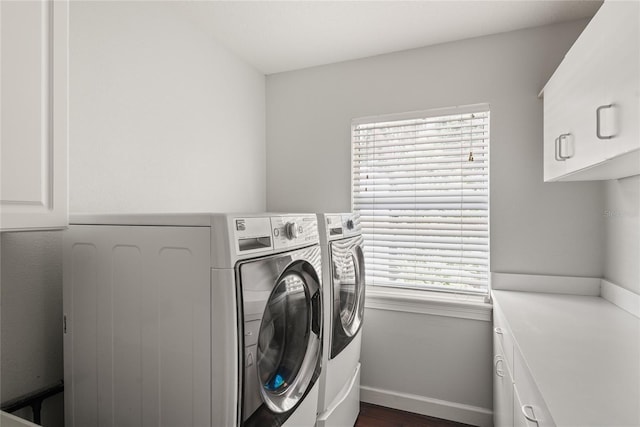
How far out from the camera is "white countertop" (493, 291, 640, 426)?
0.81 metres

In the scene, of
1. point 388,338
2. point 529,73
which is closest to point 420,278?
point 388,338

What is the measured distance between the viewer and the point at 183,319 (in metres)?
1.03

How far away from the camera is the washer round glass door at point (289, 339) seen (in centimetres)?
117

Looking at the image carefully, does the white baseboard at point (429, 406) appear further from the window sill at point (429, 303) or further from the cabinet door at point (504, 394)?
the window sill at point (429, 303)

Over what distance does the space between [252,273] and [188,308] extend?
0.21 meters

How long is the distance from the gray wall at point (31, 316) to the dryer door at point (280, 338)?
91 centimetres

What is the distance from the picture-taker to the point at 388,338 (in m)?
2.39

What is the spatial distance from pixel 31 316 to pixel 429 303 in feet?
6.81

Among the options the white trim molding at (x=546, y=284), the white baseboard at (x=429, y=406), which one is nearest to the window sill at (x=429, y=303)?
the white trim molding at (x=546, y=284)

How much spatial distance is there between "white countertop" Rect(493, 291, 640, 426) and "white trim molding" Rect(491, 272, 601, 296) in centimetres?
14

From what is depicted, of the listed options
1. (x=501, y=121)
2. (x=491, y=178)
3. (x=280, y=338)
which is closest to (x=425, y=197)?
(x=491, y=178)

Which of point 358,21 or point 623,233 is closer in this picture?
point 623,233

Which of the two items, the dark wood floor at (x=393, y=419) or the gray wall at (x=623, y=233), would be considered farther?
the dark wood floor at (x=393, y=419)

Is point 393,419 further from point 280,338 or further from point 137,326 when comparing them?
point 137,326
